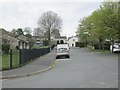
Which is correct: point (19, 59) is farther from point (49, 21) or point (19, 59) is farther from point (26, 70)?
point (49, 21)

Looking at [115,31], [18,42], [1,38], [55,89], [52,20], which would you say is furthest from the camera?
[52,20]

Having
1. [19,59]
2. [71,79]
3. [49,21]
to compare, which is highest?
[49,21]

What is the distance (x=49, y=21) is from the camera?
10469cm

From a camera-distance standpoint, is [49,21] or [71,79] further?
[49,21]

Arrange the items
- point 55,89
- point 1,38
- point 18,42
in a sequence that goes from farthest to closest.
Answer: point 18,42
point 1,38
point 55,89

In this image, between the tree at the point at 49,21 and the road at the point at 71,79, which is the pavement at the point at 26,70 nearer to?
the road at the point at 71,79

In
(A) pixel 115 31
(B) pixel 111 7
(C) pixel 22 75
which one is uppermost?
(B) pixel 111 7

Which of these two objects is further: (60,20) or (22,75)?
(60,20)

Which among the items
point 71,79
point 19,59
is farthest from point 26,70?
point 71,79

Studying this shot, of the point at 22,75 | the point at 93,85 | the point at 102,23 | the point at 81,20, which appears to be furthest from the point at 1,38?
the point at 81,20

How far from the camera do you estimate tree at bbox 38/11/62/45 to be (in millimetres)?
104688

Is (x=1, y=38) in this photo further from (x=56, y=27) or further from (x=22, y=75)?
(x=56, y=27)

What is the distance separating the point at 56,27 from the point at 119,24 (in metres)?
54.9

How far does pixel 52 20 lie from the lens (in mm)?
105000
